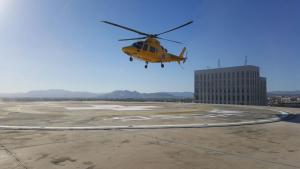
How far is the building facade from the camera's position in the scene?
7244 inches

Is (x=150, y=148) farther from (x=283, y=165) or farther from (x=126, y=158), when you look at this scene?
(x=283, y=165)

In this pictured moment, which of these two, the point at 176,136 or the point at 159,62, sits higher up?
the point at 159,62

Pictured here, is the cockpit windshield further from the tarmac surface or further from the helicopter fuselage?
the tarmac surface

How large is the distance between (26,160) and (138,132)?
8124 mm

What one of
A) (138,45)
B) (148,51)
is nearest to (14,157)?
(138,45)

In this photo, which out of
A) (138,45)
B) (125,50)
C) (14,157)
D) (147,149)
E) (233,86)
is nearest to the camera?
(14,157)

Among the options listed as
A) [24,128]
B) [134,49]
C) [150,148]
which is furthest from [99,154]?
[134,49]

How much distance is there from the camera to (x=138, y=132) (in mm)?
17906

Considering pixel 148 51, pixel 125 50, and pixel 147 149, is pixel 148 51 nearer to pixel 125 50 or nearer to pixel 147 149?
pixel 125 50

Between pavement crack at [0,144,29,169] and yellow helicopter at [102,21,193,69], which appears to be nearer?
pavement crack at [0,144,29,169]

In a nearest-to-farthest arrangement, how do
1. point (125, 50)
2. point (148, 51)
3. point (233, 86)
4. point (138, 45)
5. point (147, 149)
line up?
point (147, 149) → point (125, 50) → point (138, 45) → point (148, 51) → point (233, 86)

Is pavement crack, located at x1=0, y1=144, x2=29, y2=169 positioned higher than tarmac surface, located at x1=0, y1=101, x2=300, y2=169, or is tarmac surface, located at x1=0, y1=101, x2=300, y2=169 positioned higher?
tarmac surface, located at x1=0, y1=101, x2=300, y2=169

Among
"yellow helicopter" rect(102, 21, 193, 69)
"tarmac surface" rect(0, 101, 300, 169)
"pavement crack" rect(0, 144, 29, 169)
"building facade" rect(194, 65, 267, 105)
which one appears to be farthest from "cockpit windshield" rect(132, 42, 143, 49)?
"building facade" rect(194, 65, 267, 105)

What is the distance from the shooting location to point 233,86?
611 ft
